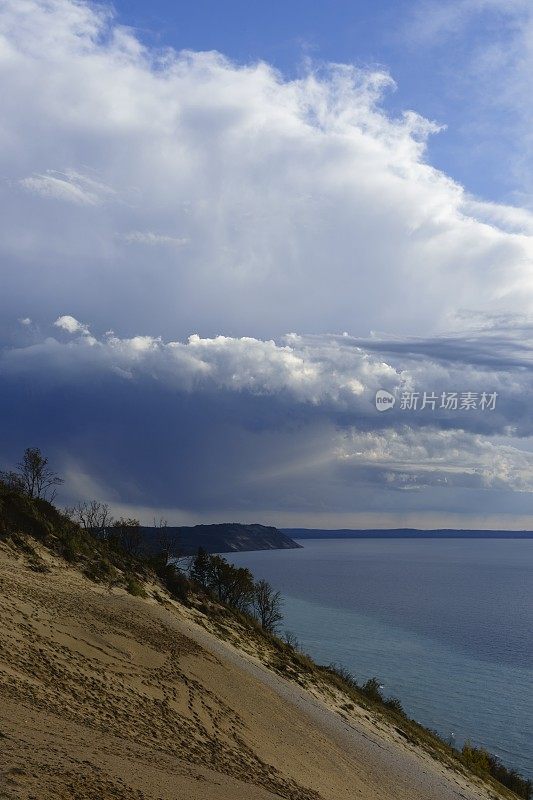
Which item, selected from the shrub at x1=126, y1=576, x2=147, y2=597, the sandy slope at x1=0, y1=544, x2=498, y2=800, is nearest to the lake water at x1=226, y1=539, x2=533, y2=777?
the sandy slope at x1=0, y1=544, x2=498, y2=800

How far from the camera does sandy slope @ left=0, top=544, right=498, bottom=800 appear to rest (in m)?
14.2

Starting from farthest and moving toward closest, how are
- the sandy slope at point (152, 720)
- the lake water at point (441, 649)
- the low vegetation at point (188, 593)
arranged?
the lake water at point (441, 649)
the low vegetation at point (188, 593)
the sandy slope at point (152, 720)

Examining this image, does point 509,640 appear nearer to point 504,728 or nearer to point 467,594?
point 504,728

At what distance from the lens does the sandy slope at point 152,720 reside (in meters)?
14.2

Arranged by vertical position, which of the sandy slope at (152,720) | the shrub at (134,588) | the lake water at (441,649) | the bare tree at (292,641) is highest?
the shrub at (134,588)

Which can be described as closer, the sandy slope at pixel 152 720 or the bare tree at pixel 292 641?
the sandy slope at pixel 152 720

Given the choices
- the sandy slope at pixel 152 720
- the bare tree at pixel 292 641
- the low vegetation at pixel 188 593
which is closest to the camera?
the sandy slope at pixel 152 720

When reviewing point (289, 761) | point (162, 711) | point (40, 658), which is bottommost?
point (289, 761)

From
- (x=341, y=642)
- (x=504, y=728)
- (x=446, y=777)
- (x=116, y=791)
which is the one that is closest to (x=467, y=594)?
(x=341, y=642)

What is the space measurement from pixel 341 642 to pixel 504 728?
33.6 meters

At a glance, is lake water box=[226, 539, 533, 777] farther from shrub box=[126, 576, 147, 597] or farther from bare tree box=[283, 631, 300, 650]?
shrub box=[126, 576, 147, 597]

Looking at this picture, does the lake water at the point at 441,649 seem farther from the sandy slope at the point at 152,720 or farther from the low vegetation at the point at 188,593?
the sandy slope at the point at 152,720

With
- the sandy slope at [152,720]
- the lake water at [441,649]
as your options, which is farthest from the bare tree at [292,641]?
the sandy slope at [152,720]

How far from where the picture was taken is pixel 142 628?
29031 millimetres
